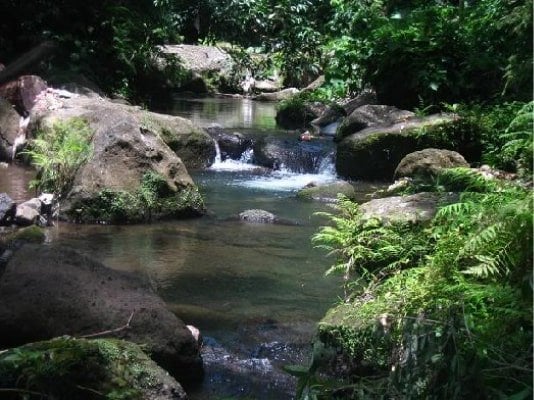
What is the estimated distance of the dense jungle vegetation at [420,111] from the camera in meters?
2.91

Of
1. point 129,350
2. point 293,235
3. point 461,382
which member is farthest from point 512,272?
point 293,235

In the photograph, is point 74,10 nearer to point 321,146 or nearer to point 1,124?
point 1,124

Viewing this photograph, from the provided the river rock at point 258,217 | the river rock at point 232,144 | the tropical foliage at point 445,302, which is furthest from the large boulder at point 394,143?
the tropical foliage at point 445,302

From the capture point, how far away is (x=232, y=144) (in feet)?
44.0

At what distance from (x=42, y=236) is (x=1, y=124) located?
4933mm

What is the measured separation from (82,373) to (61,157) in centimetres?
588

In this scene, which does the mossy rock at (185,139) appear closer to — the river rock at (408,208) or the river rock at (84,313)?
the river rock at (84,313)

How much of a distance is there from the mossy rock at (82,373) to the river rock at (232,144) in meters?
9.51

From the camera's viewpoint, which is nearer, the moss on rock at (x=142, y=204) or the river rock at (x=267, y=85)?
the moss on rock at (x=142, y=204)

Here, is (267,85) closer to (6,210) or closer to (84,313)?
(6,210)

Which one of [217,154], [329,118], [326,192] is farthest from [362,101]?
[326,192]

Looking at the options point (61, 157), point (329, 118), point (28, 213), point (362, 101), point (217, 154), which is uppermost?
point (362, 101)

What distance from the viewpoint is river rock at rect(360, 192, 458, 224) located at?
15.0ft

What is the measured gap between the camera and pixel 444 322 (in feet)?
9.47
